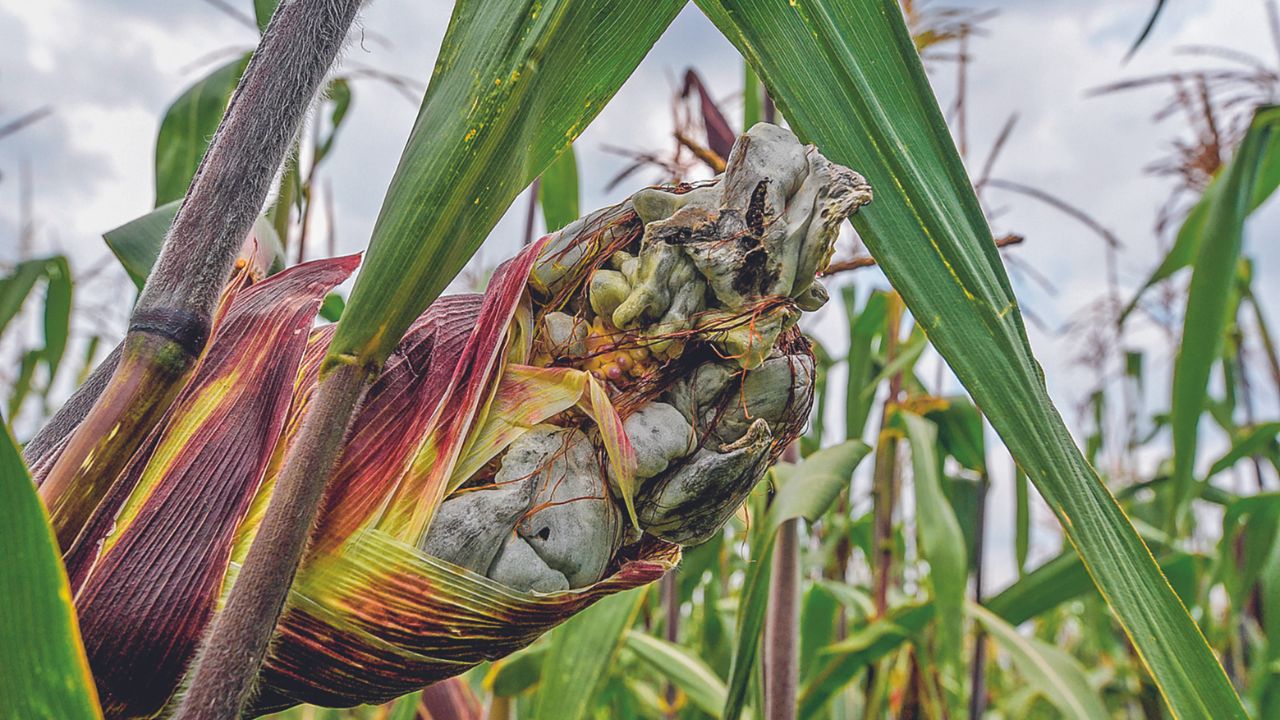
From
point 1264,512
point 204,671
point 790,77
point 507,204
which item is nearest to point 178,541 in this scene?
point 204,671

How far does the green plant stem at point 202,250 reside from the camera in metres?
0.30

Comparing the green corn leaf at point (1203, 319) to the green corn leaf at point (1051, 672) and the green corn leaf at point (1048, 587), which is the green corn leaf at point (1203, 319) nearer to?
the green corn leaf at point (1048, 587)

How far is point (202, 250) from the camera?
0.33m

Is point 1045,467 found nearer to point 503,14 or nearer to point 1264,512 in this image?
point 503,14

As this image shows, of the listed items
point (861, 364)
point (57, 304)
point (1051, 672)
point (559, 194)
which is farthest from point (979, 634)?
point (57, 304)

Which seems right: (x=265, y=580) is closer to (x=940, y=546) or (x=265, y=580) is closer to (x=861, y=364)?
(x=940, y=546)

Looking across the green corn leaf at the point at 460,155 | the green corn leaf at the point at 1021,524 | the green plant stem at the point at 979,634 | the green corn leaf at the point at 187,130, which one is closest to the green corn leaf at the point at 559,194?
the green corn leaf at the point at 187,130

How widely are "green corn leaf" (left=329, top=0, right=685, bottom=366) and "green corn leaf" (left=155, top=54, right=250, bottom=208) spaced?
0.66m

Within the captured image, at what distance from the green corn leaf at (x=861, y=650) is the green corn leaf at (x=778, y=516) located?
310mm

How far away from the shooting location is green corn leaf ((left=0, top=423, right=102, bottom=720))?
0.25 m

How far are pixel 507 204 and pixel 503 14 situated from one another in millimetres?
66

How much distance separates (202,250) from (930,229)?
286mm

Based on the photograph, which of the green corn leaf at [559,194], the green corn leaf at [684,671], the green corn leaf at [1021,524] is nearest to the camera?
the green corn leaf at [559,194]

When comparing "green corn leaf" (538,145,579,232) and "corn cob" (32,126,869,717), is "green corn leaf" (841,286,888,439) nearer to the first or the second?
"green corn leaf" (538,145,579,232)
